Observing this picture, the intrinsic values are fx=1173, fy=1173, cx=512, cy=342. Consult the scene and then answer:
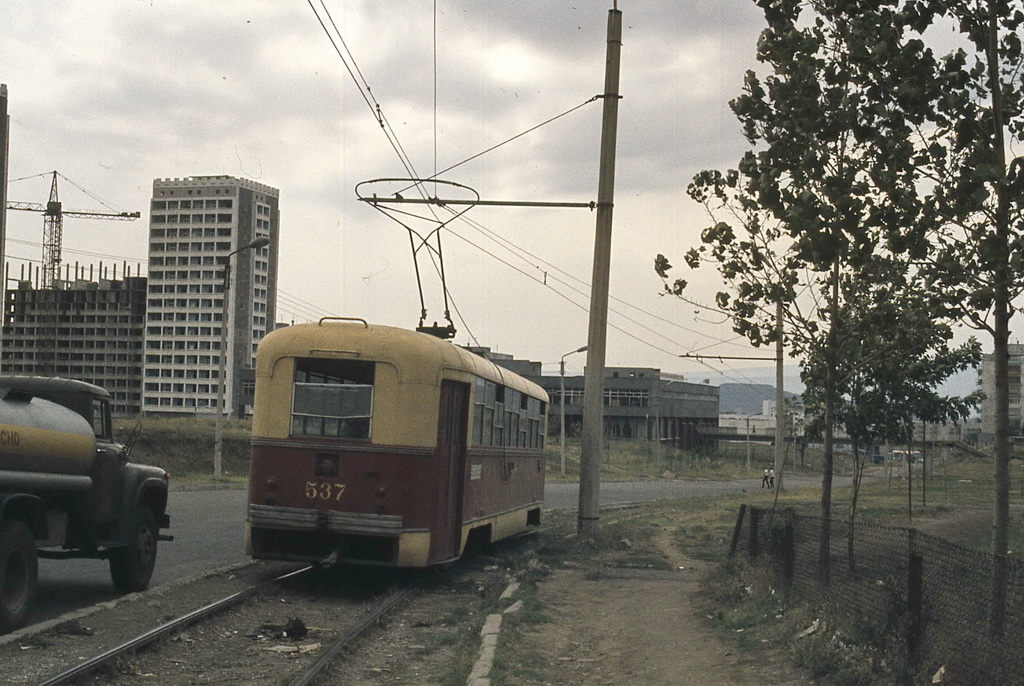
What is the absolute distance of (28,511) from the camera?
10.7 m

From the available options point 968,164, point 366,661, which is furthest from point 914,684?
point 366,661

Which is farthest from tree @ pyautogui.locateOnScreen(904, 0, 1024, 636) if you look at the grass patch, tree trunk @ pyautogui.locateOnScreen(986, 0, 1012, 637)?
the grass patch

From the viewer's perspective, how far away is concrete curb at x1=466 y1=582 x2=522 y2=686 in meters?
8.72

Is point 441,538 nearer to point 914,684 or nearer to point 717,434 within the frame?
point 914,684

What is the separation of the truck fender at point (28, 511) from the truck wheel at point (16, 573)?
0.39 feet

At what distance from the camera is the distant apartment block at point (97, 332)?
17338 centimetres

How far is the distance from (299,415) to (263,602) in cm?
236

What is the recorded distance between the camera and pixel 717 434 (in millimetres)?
137375

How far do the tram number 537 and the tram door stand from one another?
3.97 ft

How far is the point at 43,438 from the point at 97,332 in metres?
175

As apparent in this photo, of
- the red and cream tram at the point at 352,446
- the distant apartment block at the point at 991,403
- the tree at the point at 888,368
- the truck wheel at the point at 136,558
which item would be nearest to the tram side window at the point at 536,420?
the tree at the point at 888,368

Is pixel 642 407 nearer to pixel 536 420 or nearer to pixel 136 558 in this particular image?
pixel 536 420

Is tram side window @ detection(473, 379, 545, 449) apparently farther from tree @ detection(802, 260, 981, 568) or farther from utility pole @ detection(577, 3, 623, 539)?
tree @ detection(802, 260, 981, 568)

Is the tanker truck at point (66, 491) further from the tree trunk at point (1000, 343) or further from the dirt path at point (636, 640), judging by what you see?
A: the tree trunk at point (1000, 343)
